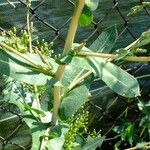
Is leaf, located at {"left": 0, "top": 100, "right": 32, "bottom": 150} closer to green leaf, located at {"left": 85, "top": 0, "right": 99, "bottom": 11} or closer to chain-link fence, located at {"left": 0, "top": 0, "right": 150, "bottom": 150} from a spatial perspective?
chain-link fence, located at {"left": 0, "top": 0, "right": 150, "bottom": 150}

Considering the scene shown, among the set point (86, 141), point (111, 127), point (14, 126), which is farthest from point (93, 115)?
point (86, 141)

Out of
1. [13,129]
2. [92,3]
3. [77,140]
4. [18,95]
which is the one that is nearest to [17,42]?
[18,95]

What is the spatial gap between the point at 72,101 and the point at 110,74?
4.6 inches

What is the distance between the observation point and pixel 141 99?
2.12 m

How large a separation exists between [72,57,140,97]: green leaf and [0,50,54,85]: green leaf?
2.6 inches

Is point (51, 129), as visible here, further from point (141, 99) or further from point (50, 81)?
point (141, 99)

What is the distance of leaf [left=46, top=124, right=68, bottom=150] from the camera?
0.92 m

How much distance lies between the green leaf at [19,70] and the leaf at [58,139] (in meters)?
0.13

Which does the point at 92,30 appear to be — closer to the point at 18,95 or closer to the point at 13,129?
the point at 13,129

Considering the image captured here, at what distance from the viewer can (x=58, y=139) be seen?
0.93 m

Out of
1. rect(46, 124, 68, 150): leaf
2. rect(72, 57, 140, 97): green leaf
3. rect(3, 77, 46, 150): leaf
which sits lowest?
rect(46, 124, 68, 150): leaf

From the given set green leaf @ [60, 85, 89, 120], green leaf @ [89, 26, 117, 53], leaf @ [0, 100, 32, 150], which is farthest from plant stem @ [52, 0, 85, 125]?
leaf @ [0, 100, 32, 150]

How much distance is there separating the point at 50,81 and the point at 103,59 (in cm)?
10

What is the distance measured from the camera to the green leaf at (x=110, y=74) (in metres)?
0.85
